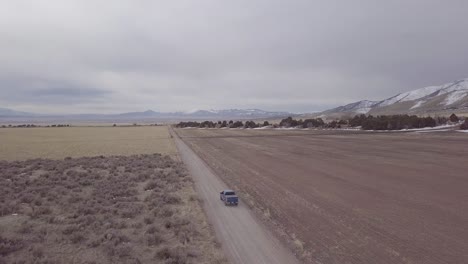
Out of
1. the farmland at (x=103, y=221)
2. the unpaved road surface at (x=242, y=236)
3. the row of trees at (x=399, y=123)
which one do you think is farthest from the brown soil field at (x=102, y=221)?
the row of trees at (x=399, y=123)

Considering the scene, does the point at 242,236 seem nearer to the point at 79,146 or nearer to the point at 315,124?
the point at 79,146

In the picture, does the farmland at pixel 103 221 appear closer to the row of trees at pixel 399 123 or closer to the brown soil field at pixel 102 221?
the brown soil field at pixel 102 221

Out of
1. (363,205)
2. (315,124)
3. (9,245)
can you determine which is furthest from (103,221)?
(315,124)

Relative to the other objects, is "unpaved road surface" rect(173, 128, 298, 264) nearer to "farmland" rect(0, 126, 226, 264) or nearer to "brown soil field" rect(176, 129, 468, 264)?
"farmland" rect(0, 126, 226, 264)

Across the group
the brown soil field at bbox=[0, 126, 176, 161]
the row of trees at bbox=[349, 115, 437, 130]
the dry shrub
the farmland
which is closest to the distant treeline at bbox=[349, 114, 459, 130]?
the row of trees at bbox=[349, 115, 437, 130]

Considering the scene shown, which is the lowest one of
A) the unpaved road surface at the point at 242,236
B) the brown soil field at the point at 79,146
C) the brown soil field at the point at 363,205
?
the brown soil field at the point at 79,146

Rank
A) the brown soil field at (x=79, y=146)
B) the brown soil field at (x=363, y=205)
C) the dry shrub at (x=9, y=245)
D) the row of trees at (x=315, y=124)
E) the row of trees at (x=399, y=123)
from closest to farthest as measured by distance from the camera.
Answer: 1. the dry shrub at (x=9, y=245)
2. the brown soil field at (x=363, y=205)
3. the brown soil field at (x=79, y=146)
4. the row of trees at (x=399, y=123)
5. the row of trees at (x=315, y=124)

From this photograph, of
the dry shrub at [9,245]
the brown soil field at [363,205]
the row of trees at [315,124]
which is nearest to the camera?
the dry shrub at [9,245]
